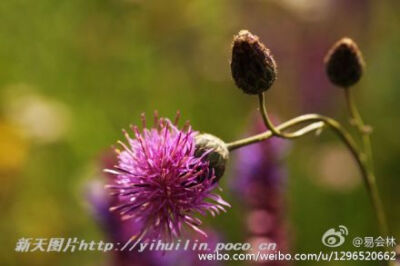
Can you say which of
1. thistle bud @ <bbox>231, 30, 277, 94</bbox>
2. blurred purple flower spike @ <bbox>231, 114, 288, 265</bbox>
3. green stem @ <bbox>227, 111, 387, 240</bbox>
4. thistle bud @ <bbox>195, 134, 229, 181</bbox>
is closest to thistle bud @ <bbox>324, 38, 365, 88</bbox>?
green stem @ <bbox>227, 111, 387, 240</bbox>

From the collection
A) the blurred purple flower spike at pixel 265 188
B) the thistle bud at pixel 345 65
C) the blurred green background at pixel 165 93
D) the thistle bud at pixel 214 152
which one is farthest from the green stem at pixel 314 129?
the blurred green background at pixel 165 93

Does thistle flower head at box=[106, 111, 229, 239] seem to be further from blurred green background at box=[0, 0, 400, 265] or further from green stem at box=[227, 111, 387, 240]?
blurred green background at box=[0, 0, 400, 265]

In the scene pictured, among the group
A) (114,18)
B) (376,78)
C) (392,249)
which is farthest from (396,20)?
(392,249)

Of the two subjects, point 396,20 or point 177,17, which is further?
point 396,20

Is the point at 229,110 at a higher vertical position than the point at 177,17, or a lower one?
lower

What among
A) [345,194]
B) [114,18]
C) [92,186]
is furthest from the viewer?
[114,18]

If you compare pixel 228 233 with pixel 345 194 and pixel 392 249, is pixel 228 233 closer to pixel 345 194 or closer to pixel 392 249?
pixel 345 194
